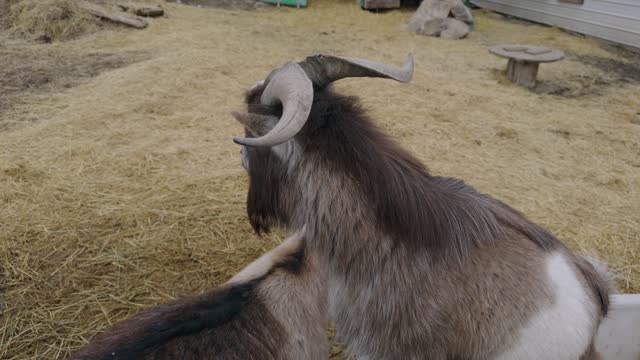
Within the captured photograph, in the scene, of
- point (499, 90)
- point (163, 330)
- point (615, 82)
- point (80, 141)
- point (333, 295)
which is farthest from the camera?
point (615, 82)

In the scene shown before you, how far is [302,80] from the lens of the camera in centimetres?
180

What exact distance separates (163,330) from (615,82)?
8038 millimetres

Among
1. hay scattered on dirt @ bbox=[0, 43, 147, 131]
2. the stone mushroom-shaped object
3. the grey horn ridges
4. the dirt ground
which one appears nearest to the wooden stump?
the stone mushroom-shaped object

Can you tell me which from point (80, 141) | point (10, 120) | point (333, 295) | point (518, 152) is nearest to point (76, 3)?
point (10, 120)

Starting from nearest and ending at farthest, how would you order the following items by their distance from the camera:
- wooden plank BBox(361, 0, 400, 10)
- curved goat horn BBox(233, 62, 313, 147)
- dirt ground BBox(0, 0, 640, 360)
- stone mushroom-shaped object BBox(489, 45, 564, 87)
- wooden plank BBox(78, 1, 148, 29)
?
curved goat horn BBox(233, 62, 313, 147)
dirt ground BBox(0, 0, 640, 360)
stone mushroom-shaped object BBox(489, 45, 564, 87)
wooden plank BBox(78, 1, 148, 29)
wooden plank BBox(361, 0, 400, 10)

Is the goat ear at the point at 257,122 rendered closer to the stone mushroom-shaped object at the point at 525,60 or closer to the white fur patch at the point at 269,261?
the white fur patch at the point at 269,261

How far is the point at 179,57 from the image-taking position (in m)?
6.91

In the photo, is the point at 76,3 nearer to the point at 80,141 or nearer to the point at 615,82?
the point at 80,141

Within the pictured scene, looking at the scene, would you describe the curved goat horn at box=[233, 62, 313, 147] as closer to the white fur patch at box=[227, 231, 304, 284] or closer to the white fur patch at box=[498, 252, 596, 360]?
the white fur patch at box=[227, 231, 304, 284]

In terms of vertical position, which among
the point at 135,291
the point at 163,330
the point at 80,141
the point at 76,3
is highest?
the point at 76,3

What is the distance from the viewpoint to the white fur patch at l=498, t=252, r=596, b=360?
6.42 feet

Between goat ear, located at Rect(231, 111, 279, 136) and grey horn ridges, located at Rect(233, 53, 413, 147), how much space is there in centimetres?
1

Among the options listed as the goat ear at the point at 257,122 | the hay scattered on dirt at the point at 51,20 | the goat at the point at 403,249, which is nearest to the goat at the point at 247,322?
the goat at the point at 403,249

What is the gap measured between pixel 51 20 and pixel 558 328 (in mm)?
8804
